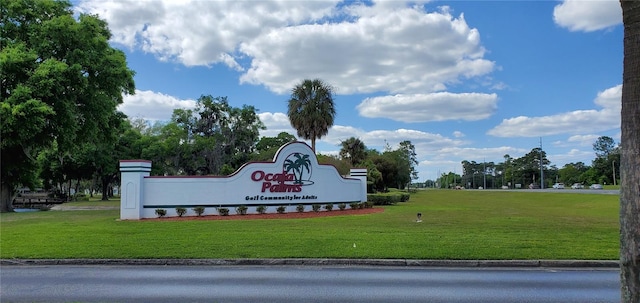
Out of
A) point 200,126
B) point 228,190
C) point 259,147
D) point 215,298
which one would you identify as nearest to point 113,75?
point 228,190

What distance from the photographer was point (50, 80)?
22.6 meters

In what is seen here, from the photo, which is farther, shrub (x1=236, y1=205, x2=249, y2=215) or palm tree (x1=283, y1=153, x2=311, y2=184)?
palm tree (x1=283, y1=153, x2=311, y2=184)

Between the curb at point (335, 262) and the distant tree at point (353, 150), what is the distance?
48.5 metres

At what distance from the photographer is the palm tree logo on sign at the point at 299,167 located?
26188 mm

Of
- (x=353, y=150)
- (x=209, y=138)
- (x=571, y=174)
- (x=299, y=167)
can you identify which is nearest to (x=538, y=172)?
(x=571, y=174)

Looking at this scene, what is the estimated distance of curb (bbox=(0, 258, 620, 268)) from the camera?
10.3 m

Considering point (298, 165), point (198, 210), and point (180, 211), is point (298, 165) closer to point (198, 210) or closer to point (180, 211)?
point (198, 210)

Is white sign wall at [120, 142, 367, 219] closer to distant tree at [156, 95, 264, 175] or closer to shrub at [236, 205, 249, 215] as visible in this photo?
shrub at [236, 205, 249, 215]

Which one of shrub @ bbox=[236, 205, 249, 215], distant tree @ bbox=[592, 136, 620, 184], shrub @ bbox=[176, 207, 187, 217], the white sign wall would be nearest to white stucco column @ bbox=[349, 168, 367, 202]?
the white sign wall

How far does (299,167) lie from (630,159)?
23.3m

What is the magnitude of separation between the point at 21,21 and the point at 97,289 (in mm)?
24485

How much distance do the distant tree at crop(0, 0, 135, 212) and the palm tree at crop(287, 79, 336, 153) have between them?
15.7 metres

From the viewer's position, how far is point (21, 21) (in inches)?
1019

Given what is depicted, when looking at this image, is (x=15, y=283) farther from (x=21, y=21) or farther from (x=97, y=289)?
(x=21, y=21)
